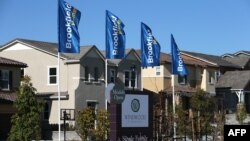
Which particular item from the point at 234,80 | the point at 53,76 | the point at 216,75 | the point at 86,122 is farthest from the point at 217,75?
the point at 86,122

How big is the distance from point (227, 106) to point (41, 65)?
26709 millimetres

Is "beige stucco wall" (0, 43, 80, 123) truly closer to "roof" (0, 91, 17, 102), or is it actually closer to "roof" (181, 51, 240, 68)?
"roof" (0, 91, 17, 102)

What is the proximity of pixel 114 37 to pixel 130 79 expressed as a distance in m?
20.6

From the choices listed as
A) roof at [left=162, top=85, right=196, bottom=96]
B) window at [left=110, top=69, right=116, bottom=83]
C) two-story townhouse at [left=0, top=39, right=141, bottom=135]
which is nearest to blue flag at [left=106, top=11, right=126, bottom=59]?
two-story townhouse at [left=0, top=39, right=141, bottom=135]

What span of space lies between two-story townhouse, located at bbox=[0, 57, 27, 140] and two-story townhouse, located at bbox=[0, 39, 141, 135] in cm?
479

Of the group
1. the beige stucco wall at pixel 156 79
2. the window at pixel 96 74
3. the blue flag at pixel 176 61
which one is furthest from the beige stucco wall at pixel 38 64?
the beige stucco wall at pixel 156 79

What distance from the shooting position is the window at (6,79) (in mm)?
39969

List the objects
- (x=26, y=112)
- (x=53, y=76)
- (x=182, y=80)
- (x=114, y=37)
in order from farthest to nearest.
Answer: (x=182, y=80) → (x=53, y=76) → (x=114, y=37) → (x=26, y=112)

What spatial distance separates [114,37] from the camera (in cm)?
3095

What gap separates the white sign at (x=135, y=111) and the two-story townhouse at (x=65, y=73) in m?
22.6

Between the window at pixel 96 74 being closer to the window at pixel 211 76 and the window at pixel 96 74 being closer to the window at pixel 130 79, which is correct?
the window at pixel 130 79

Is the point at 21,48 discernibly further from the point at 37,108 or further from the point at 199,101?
the point at 37,108

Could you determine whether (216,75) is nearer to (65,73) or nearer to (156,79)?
(156,79)

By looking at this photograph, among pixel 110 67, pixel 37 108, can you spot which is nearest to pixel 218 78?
pixel 110 67
